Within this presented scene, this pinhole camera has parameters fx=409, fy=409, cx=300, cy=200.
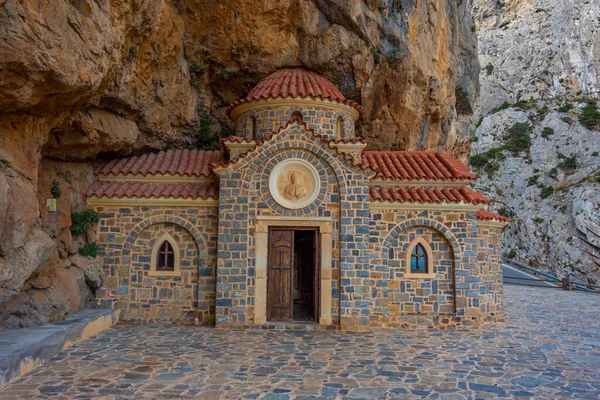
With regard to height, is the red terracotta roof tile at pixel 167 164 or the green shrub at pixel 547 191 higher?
the green shrub at pixel 547 191

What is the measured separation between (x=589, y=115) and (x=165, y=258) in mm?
48968

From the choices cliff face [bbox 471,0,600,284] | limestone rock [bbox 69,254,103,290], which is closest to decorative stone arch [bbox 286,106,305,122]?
limestone rock [bbox 69,254,103,290]

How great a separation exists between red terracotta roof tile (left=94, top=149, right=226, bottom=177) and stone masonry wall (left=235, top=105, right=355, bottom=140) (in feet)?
5.56

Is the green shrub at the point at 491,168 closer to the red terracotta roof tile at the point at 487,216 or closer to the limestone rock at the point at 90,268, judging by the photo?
the red terracotta roof tile at the point at 487,216

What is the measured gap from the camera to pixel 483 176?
49031 millimetres

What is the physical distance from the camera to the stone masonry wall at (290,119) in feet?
43.8

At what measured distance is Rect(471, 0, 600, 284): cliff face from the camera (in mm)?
37000

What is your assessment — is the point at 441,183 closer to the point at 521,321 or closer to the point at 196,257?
the point at 521,321

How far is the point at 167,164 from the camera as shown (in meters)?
13.6

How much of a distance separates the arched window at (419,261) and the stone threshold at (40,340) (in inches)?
337

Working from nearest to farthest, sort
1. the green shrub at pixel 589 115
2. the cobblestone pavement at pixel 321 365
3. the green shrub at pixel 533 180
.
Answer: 1. the cobblestone pavement at pixel 321 365
2. the green shrub at pixel 589 115
3. the green shrub at pixel 533 180

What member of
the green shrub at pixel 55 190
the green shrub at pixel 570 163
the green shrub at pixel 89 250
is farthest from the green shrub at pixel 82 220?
the green shrub at pixel 570 163

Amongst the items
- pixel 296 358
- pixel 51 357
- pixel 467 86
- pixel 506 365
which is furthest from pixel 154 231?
pixel 467 86

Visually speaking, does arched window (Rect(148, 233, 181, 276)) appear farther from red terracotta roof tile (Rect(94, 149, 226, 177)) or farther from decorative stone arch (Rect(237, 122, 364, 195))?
decorative stone arch (Rect(237, 122, 364, 195))
